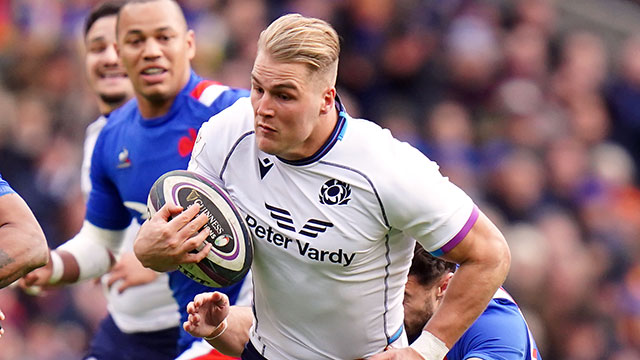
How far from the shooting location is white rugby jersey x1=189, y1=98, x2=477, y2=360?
4.49 m

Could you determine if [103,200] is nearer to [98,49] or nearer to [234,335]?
[98,49]

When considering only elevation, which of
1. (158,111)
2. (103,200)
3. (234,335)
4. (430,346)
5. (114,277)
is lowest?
(114,277)

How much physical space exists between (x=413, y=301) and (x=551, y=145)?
24.1ft

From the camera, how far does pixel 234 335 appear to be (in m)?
5.14

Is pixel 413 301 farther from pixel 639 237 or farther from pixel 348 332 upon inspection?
pixel 639 237

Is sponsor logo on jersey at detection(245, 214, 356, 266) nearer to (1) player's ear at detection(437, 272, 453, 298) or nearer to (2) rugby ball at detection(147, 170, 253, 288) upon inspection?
(2) rugby ball at detection(147, 170, 253, 288)

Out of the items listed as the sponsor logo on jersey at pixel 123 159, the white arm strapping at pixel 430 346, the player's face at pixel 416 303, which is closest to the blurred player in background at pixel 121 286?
the sponsor logo on jersey at pixel 123 159

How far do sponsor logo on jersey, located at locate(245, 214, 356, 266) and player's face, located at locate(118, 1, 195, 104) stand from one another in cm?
160

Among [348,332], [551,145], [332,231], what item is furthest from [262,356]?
[551,145]

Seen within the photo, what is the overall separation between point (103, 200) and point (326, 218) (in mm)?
2270

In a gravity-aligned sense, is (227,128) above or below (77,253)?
above

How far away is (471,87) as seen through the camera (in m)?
13.0

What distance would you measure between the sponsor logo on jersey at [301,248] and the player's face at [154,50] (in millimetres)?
1604

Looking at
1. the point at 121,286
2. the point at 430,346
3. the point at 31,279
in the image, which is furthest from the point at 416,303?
the point at 31,279
